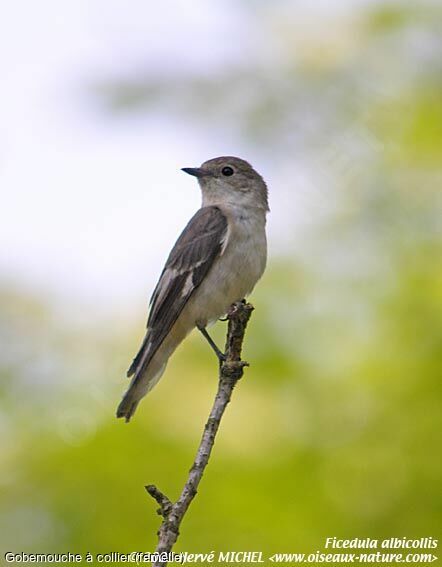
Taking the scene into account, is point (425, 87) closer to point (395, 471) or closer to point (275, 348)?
point (275, 348)

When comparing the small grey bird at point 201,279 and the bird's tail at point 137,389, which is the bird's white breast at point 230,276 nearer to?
the small grey bird at point 201,279

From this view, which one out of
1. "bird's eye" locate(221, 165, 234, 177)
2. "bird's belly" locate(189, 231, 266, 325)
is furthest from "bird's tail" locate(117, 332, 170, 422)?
"bird's eye" locate(221, 165, 234, 177)

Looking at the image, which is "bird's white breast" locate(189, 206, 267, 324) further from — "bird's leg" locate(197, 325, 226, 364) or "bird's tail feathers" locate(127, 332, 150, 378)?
"bird's tail feathers" locate(127, 332, 150, 378)

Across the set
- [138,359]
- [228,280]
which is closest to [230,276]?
[228,280]

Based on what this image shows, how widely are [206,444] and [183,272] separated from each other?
301 centimetres

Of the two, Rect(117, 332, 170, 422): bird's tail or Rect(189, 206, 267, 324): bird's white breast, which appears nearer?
Rect(117, 332, 170, 422): bird's tail

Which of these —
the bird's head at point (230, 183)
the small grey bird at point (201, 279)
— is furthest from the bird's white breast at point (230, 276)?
the bird's head at point (230, 183)

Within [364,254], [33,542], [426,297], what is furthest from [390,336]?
[33,542]

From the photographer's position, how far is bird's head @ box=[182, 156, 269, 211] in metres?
7.64

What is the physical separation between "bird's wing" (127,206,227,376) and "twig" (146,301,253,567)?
1537 millimetres

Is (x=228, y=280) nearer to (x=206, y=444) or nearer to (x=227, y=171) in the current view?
(x=227, y=171)

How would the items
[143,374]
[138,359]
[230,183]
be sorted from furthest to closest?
[230,183]
[138,359]
[143,374]

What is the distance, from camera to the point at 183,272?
702 cm

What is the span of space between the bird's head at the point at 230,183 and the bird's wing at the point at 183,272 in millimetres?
418
